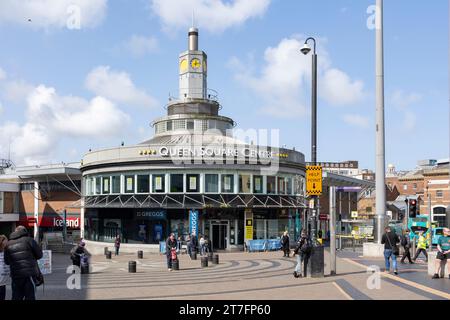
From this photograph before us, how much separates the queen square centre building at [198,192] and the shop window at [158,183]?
0.08 meters

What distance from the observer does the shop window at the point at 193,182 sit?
4256cm

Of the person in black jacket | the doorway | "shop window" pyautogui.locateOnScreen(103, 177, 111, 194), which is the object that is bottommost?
the doorway

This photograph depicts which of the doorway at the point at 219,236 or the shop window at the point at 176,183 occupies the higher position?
the shop window at the point at 176,183

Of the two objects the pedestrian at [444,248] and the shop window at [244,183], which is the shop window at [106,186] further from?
the pedestrian at [444,248]

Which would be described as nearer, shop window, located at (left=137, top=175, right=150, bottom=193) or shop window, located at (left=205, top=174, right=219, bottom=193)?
shop window, located at (left=205, top=174, right=219, bottom=193)

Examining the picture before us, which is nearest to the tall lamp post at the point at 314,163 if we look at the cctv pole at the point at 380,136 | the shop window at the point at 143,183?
the cctv pole at the point at 380,136

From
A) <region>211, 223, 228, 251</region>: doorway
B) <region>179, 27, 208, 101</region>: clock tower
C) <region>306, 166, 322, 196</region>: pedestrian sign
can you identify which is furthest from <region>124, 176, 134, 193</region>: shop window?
<region>306, 166, 322, 196</region>: pedestrian sign

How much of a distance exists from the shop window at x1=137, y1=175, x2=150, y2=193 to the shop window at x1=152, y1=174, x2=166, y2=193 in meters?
0.57

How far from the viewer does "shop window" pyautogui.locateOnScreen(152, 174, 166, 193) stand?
1690 inches

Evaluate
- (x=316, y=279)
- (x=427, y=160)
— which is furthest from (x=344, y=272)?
(x=427, y=160)

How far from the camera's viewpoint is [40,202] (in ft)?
205

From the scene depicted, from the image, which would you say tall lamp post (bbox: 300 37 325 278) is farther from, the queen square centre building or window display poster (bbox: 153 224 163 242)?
window display poster (bbox: 153 224 163 242)

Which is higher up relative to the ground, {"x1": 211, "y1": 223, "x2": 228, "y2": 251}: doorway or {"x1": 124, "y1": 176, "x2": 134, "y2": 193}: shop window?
{"x1": 124, "y1": 176, "x2": 134, "y2": 193}: shop window

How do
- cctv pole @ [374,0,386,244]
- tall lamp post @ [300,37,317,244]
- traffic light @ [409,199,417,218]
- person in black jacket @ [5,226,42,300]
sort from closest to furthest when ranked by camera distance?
person in black jacket @ [5,226,42,300], tall lamp post @ [300,37,317,244], cctv pole @ [374,0,386,244], traffic light @ [409,199,417,218]
